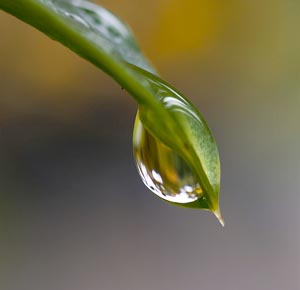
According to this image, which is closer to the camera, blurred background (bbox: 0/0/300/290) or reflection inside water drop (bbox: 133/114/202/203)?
reflection inside water drop (bbox: 133/114/202/203)

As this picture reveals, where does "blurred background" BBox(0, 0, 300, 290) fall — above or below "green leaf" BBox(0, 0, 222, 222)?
above

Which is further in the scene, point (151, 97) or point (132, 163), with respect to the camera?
point (132, 163)

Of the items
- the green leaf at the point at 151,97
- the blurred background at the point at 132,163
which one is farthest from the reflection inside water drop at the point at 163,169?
the blurred background at the point at 132,163

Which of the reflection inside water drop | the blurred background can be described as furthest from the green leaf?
the blurred background

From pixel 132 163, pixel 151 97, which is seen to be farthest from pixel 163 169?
pixel 132 163

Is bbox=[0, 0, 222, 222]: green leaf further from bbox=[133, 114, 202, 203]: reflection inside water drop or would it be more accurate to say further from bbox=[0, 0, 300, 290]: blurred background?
bbox=[0, 0, 300, 290]: blurred background

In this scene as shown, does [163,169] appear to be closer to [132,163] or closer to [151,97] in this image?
[151,97]
